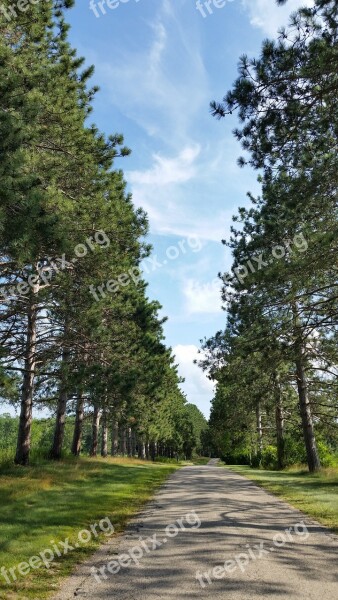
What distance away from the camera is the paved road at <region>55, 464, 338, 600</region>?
4691 millimetres

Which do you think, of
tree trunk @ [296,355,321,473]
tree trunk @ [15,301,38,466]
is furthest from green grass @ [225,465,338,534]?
tree trunk @ [15,301,38,466]

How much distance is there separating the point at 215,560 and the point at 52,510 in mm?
4681

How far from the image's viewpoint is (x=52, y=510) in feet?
29.7

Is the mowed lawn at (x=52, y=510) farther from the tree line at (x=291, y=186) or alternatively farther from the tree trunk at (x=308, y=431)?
the tree trunk at (x=308, y=431)

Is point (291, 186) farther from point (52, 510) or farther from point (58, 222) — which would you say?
point (52, 510)

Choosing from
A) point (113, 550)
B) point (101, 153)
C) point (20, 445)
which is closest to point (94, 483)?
point (20, 445)

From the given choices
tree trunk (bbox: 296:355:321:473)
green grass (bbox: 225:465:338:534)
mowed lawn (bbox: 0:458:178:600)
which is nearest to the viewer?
mowed lawn (bbox: 0:458:178:600)

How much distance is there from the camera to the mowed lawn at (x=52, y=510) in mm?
5379

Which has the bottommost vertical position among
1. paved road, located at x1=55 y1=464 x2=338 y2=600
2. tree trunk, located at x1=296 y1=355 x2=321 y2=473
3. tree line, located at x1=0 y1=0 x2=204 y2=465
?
paved road, located at x1=55 y1=464 x2=338 y2=600

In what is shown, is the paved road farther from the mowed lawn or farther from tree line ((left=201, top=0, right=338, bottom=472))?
→ tree line ((left=201, top=0, right=338, bottom=472))

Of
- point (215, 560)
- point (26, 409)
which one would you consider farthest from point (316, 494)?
point (26, 409)

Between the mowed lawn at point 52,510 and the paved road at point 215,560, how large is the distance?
39 centimetres

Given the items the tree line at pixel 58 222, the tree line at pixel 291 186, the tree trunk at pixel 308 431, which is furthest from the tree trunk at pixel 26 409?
Result: the tree trunk at pixel 308 431

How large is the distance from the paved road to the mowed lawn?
389 mm
